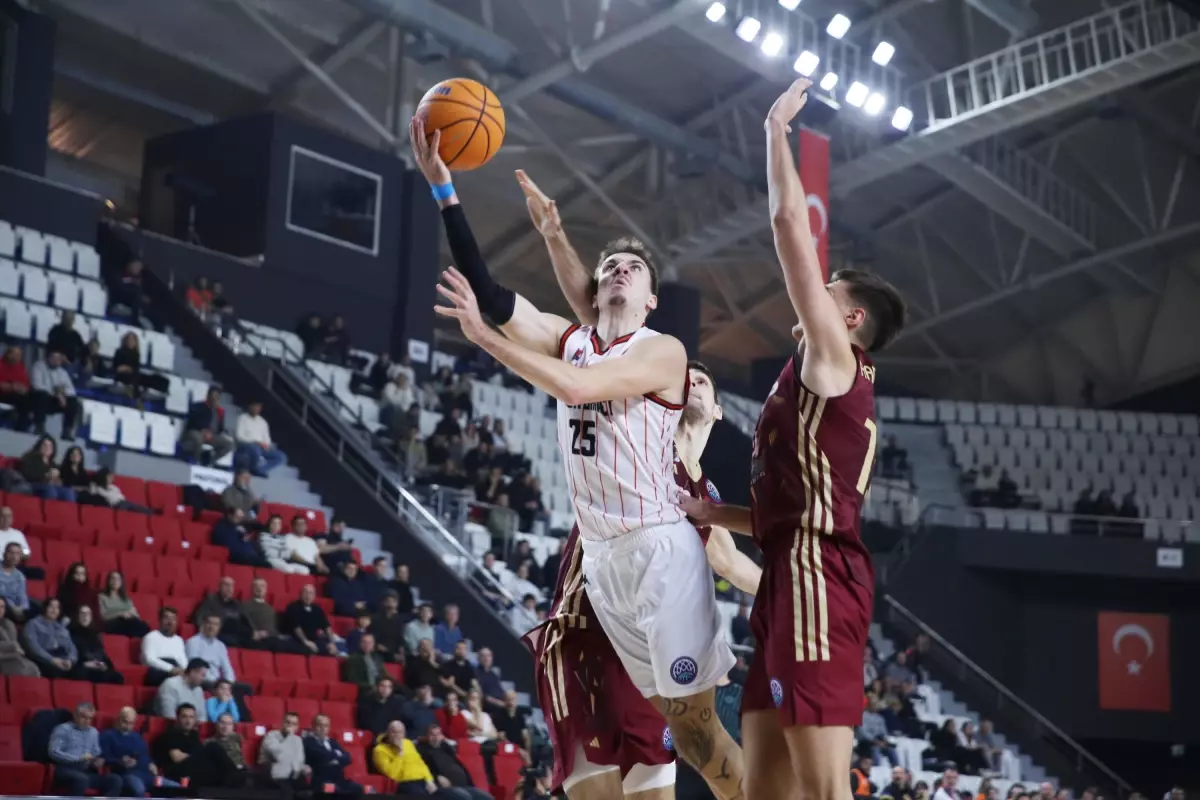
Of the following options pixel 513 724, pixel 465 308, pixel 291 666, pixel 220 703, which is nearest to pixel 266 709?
pixel 220 703

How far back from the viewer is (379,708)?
12180 mm

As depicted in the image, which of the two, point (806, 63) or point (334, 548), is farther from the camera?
point (806, 63)

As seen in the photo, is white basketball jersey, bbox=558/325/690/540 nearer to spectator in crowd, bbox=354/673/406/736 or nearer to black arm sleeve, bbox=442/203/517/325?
black arm sleeve, bbox=442/203/517/325

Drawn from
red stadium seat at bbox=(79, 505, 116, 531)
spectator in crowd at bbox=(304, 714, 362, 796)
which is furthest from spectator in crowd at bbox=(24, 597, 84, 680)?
red stadium seat at bbox=(79, 505, 116, 531)

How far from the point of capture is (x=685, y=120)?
2466 centimetres

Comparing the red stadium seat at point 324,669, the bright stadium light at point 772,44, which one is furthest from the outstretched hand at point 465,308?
the bright stadium light at point 772,44

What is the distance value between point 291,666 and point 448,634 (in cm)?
200

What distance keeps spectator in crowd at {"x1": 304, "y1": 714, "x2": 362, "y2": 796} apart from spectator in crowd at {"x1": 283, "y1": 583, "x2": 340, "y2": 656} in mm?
1406

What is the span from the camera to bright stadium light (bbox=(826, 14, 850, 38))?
824 inches

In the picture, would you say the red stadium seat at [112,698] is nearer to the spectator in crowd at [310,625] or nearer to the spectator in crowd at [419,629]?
the spectator in crowd at [310,625]

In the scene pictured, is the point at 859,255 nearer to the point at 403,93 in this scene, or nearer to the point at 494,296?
the point at 403,93

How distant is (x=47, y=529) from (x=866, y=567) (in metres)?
9.35

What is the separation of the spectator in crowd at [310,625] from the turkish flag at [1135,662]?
1567 cm

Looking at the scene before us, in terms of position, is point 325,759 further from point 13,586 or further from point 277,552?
point 277,552
